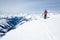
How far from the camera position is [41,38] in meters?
11.5

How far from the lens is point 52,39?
34.4ft

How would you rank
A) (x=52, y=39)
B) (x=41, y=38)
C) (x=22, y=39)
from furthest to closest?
(x=22, y=39)
(x=41, y=38)
(x=52, y=39)

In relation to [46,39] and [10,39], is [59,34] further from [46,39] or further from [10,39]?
[10,39]

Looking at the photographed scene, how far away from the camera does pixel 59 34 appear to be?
1166 cm

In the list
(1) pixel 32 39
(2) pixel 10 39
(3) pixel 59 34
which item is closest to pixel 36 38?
(1) pixel 32 39

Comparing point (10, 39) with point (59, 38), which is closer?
point (59, 38)

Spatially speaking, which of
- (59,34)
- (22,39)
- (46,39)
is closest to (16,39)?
(22,39)

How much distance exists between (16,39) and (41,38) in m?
2.62

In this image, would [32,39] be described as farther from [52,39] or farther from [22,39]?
[52,39]

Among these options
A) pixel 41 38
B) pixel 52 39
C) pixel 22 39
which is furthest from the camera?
pixel 22 39

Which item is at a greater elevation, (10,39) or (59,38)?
(59,38)

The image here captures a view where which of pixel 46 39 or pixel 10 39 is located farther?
pixel 10 39

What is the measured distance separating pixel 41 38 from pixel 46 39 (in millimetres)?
720

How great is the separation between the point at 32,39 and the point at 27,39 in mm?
568
